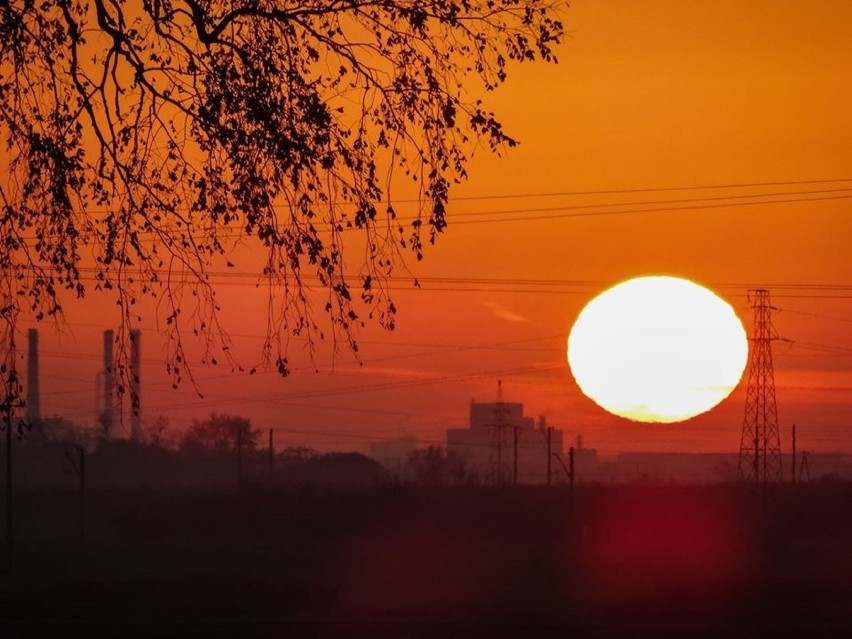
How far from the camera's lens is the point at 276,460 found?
536 feet

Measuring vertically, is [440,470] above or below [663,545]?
below

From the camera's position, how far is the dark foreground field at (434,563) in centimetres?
2959

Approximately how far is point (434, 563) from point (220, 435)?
114733mm

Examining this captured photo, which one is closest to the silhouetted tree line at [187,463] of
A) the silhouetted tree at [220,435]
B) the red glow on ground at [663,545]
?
the silhouetted tree at [220,435]

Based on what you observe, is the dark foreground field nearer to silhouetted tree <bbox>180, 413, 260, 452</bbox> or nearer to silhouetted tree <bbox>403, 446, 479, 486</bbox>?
silhouetted tree <bbox>403, 446, 479, 486</bbox>

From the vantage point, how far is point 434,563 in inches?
2404

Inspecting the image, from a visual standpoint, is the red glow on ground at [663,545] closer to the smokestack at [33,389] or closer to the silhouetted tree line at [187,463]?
the silhouetted tree line at [187,463]

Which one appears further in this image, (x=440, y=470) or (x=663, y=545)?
(x=440, y=470)

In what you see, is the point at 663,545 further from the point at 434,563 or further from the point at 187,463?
the point at 187,463

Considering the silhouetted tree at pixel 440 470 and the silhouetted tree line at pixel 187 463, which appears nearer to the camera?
the silhouetted tree at pixel 440 470

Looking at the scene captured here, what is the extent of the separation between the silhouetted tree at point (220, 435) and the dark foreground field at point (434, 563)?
6200 cm

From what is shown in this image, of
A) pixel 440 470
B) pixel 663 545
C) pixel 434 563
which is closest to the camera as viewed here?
pixel 434 563

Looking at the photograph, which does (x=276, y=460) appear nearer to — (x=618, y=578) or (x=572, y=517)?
(x=572, y=517)

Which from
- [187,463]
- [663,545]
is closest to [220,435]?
[187,463]
